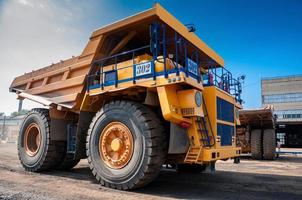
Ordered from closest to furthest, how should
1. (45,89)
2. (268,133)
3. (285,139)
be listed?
(45,89) → (268,133) → (285,139)

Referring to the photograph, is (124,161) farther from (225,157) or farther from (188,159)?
(225,157)

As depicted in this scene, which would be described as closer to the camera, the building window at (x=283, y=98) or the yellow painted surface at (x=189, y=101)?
the yellow painted surface at (x=189, y=101)

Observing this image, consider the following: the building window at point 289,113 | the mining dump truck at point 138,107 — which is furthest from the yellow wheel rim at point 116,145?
the building window at point 289,113

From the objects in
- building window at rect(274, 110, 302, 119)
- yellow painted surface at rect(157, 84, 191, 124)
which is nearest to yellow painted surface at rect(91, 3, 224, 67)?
yellow painted surface at rect(157, 84, 191, 124)

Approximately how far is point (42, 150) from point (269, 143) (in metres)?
10.2

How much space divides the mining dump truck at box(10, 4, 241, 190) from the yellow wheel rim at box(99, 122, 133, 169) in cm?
2

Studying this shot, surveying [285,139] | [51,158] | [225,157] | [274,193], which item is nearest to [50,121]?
[51,158]

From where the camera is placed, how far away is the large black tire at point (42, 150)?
743 cm

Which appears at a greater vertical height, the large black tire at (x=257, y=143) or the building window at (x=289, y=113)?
the building window at (x=289, y=113)

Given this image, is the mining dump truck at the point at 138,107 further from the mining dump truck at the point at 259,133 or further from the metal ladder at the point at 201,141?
the mining dump truck at the point at 259,133

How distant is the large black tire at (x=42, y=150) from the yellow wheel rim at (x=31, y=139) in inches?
3.6

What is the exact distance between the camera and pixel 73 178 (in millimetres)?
6945

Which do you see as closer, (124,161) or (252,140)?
(124,161)

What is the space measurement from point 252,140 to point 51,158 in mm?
9664
